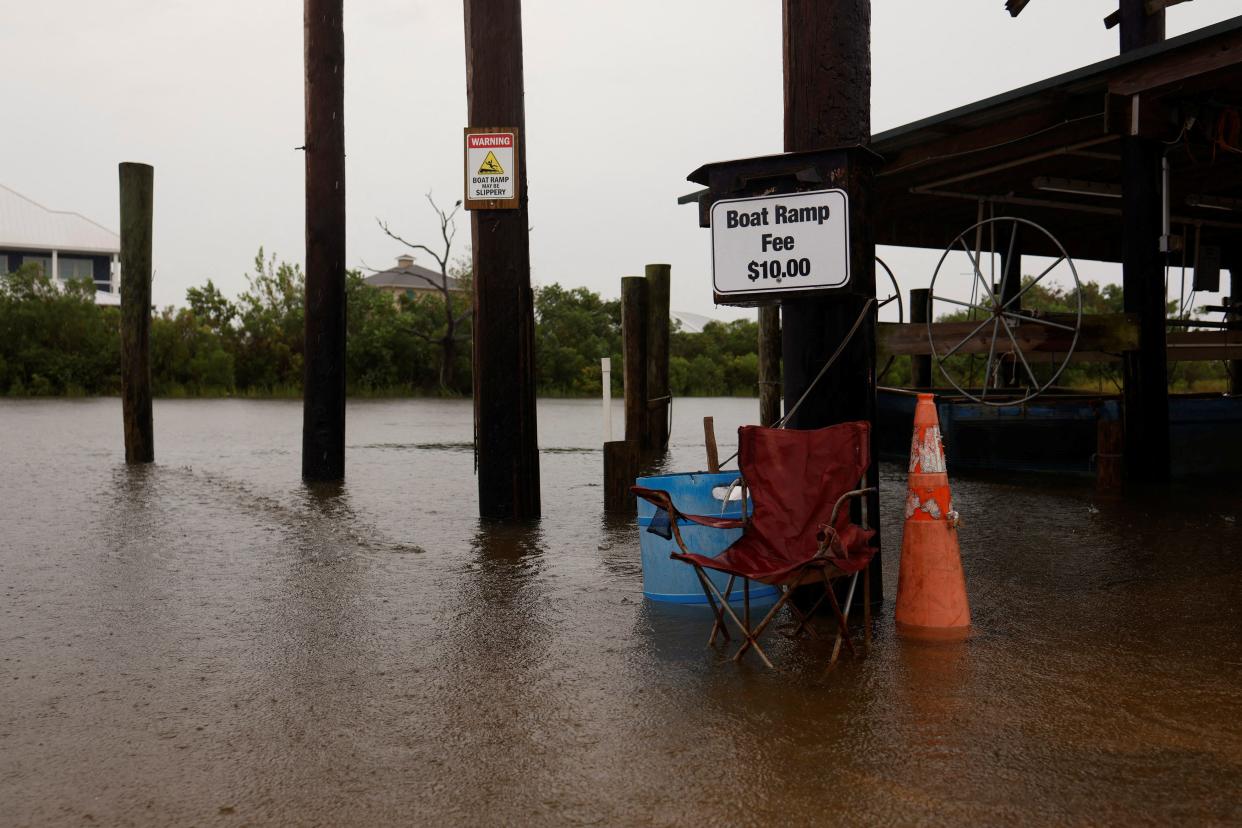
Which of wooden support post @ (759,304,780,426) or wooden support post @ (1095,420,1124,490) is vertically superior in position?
wooden support post @ (759,304,780,426)

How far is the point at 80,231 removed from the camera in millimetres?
64438

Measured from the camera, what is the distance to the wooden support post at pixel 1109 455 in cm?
1024

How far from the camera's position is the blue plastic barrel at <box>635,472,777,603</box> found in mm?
5457

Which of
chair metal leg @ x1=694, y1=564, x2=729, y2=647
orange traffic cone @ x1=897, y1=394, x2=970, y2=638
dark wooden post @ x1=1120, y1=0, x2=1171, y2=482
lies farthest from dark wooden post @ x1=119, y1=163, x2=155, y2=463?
orange traffic cone @ x1=897, y1=394, x2=970, y2=638

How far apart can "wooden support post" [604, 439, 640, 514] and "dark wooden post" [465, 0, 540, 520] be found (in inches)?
29.7

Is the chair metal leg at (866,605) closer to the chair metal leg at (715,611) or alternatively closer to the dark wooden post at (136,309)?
the chair metal leg at (715,611)

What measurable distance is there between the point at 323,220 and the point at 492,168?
11.8ft

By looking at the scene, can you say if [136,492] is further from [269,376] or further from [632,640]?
[269,376]

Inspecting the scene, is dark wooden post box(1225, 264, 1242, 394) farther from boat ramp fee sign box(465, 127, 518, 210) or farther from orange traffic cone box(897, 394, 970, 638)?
orange traffic cone box(897, 394, 970, 638)

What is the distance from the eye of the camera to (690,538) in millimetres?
5512

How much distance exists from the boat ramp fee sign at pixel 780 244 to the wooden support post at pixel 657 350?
961 centimetres

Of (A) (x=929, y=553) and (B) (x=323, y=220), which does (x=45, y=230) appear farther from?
(A) (x=929, y=553)

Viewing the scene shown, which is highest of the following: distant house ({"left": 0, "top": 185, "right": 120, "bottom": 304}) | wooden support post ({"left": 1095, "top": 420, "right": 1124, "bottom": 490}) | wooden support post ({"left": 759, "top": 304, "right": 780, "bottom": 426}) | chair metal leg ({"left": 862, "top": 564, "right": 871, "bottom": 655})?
distant house ({"left": 0, "top": 185, "right": 120, "bottom": 304})

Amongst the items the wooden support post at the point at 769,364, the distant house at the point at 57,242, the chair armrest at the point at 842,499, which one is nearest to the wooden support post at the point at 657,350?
the wooden support post at the point at 769,364
